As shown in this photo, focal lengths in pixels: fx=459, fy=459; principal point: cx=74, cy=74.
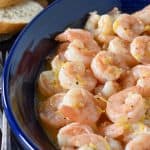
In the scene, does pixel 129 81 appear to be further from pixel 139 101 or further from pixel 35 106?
pixel 35 106

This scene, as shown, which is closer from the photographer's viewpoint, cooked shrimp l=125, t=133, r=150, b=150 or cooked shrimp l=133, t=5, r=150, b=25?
cooked shrimp l=125, t=133, r=150, b=150

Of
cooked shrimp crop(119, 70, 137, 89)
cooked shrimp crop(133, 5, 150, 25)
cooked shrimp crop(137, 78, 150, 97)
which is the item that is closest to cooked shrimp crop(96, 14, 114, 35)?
cooked shrimp crop(133, 5, 150, 25)

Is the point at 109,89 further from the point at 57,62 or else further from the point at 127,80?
the point at 57,62

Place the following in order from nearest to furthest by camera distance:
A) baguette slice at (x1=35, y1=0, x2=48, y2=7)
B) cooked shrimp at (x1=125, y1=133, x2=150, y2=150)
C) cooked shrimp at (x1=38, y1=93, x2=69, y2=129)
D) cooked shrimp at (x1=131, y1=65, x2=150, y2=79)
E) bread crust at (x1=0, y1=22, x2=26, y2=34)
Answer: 1. cooked shrimp at (x1=125, y1=133, x2=150, y2=150)
2. cooked shrimp at (x1=38, y1=93, x2=69, y2=129)
3. cooked shrimp at (x1=131, y1=65, x2=150, y2=79)
4. bread crust at (x1=0, y1=22, x2=26, y2=34)
5. baguette slice at (x1=35, y1=0, x2=48, y2=7)

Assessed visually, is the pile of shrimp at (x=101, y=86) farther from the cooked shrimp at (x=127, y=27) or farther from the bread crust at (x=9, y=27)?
the bread crust at (x=9, y=27)

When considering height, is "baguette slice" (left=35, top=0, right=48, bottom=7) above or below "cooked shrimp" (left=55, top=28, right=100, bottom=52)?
above

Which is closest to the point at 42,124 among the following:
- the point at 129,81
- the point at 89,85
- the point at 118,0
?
the point at 89,85

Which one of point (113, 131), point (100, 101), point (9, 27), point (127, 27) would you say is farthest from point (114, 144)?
point (9, 27)

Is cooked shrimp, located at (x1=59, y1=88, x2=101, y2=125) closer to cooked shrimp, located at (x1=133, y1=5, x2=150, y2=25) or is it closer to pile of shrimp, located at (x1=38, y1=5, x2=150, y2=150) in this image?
pile of shrimp, located at (x1=38, y1=5, x2=150, y2=150)
